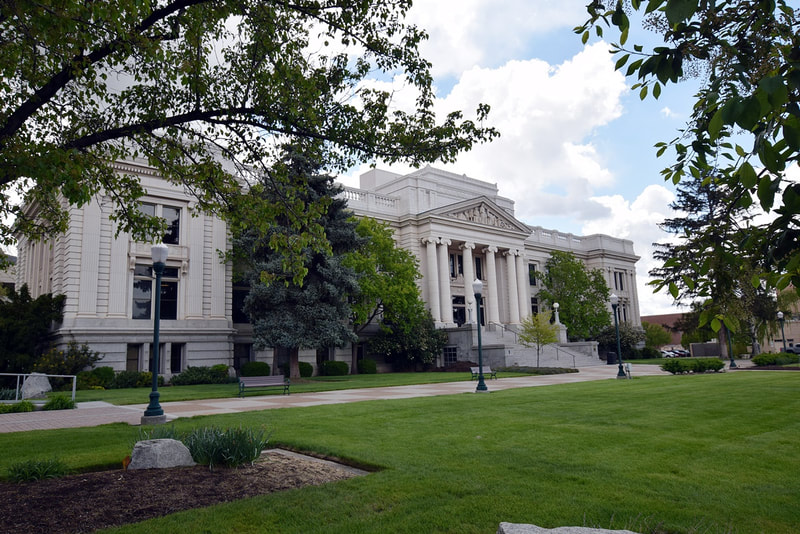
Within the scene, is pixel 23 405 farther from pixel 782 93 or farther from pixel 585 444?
pixel 782 93

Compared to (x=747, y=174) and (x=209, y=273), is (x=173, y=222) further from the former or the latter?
(x=747, y=174)

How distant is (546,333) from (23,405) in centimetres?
2881

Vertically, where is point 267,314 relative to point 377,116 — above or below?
below

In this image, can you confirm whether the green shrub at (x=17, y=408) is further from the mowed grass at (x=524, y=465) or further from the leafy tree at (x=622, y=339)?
the leafy tree at (x=622, y=339)

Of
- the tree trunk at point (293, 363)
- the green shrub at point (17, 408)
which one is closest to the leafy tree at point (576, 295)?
the tree trunk at point (293, 363)

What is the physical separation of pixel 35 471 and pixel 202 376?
24.2m

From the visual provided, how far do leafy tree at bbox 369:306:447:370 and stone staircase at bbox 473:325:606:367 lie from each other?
3216 mm

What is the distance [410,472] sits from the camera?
21.8 feet

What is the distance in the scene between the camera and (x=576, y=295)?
54.6m

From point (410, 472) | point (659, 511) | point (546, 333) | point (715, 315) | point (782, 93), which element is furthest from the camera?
point (546, 333)

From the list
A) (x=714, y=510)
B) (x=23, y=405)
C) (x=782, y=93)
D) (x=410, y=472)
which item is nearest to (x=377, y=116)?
(x=410, y=472)

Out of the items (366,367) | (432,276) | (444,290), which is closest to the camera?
(366,367)

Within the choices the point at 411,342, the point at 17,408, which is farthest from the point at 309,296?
the point at 17,408

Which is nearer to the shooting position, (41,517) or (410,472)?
(41,517)
